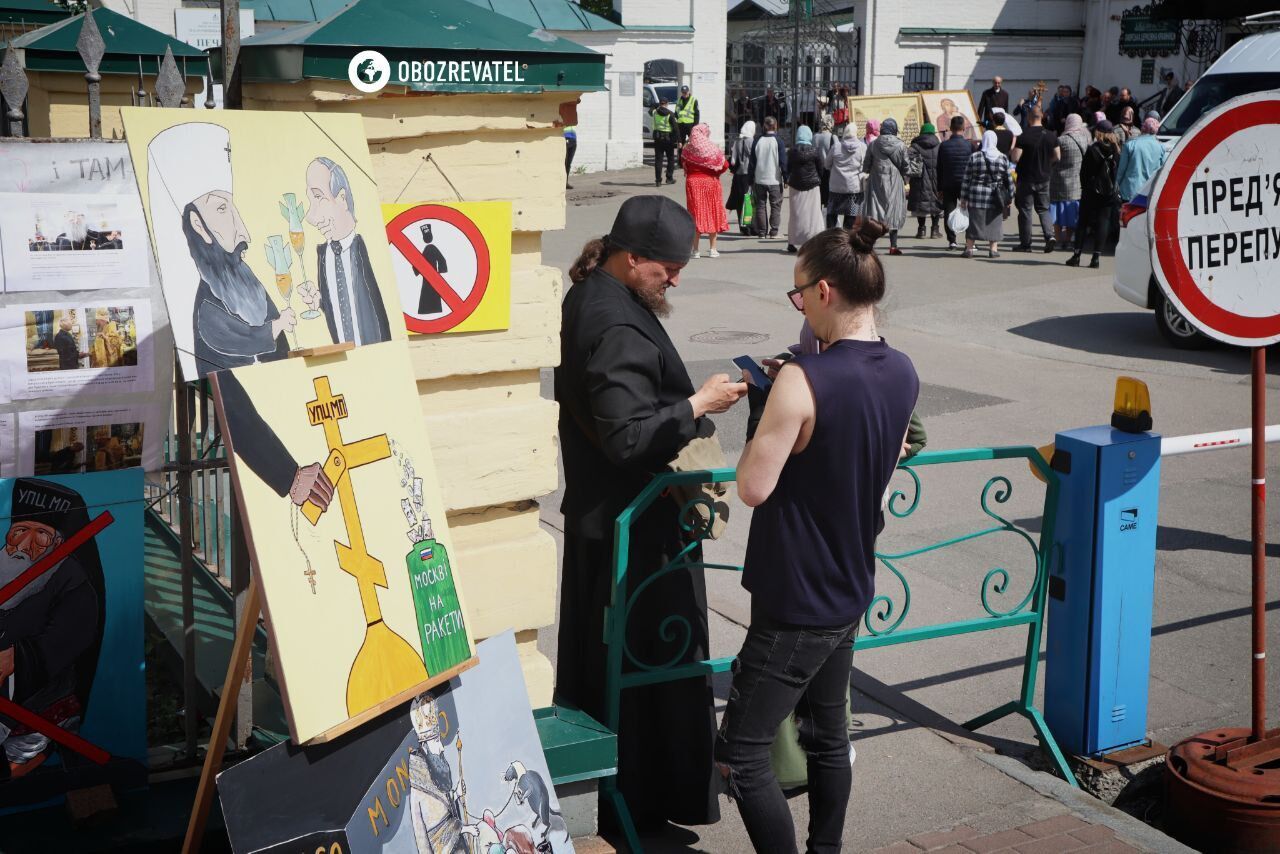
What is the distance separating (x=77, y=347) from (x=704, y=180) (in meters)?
14.9

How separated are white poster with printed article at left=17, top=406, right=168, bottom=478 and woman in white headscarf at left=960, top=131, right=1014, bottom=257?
15344 mm

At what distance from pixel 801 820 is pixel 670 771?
0.51 m

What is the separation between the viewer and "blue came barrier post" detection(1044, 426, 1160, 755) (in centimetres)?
455

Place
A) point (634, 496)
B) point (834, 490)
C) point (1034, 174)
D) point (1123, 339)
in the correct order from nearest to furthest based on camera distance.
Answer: point (834, 490) → point (634, 496) → point (1123, 339) → point (1034, 174)


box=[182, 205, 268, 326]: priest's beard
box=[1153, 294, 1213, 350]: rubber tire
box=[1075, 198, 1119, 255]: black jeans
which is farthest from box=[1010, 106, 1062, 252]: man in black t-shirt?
box=[182, 205, 268, 326]: priest's beard

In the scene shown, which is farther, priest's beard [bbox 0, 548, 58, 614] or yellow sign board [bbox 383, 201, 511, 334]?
yellow sign board [bbox 383, 201, 511, 334]

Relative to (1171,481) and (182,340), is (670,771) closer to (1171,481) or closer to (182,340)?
(182,340)

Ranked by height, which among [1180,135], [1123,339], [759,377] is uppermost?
[1180,135]

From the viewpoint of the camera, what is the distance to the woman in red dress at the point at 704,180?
55.6 ft

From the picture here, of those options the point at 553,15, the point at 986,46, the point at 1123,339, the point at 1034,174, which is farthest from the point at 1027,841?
the point at 986,46

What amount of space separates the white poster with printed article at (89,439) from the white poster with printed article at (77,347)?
0.06 metres

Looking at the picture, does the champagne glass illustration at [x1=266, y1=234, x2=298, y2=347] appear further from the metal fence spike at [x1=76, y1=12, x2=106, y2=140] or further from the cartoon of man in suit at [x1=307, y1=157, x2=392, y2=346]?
the metal fence spike at [x1=76, y1=12, x2=106, y2=140]

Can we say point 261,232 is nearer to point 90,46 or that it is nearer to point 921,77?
point 90,46

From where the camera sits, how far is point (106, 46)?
292 inches
